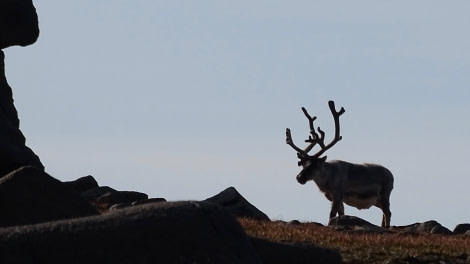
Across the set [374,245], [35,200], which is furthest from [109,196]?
[35,200]

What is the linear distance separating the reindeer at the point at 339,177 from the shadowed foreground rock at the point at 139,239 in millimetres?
23239

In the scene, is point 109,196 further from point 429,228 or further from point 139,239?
point 139,239

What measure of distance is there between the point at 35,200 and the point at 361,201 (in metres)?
23.4

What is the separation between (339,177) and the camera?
116 feet

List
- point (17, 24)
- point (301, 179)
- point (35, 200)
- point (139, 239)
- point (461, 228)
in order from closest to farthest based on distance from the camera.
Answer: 1. point (139, 239)
2. point (35, 200)
3. point (17, 24)
4. point (461, 228)
5. point (301, 179)

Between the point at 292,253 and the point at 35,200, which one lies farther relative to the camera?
the point at 35,200

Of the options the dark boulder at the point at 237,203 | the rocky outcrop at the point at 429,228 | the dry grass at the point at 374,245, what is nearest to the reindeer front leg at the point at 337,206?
the rocky outcrop at the point at 429,228

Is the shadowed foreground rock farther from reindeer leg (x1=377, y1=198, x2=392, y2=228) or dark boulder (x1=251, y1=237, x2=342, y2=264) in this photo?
reindeer leg (x1=377, y1=198, x2=392, y2=228)

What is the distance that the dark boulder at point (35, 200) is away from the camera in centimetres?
1323

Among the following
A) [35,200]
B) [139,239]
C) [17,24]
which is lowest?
[139,239]

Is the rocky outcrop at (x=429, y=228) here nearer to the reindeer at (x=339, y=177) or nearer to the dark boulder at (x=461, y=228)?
the dark boulder at (x=461, y=228)

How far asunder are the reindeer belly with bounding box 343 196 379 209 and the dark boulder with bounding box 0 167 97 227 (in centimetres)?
2230

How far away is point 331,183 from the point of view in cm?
3516

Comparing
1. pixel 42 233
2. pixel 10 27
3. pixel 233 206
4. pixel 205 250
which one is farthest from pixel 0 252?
pixel 233 206
